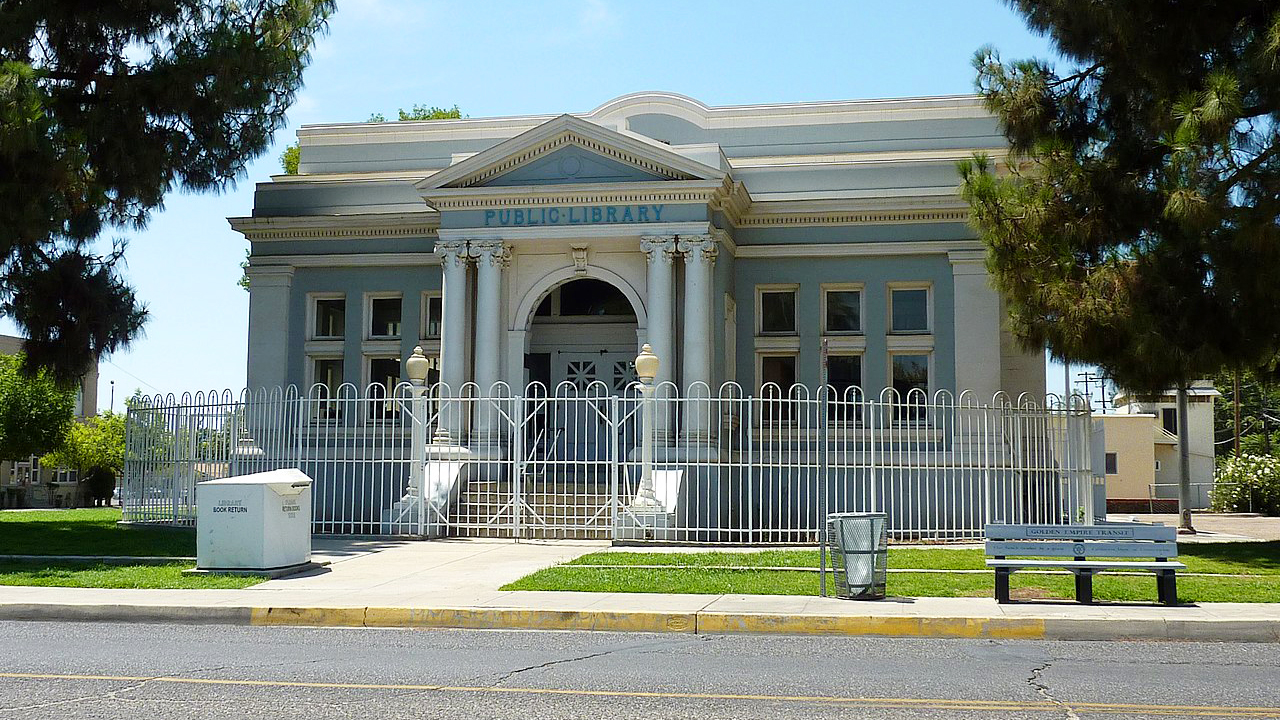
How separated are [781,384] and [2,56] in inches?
675

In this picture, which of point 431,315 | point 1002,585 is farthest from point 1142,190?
point 431,315

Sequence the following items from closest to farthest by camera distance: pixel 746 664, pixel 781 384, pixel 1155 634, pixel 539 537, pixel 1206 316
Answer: pixel 746 664
pixel 1155 634
pixel 1206 316
pixel 539 537
pixel 781 384

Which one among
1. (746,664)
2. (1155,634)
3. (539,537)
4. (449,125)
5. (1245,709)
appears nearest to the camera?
(1245,709)

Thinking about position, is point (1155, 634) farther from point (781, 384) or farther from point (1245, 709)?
point (781, 384)

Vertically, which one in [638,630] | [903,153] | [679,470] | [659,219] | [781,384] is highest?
[903,153]

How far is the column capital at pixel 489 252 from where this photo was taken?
Result: 25.8 meters

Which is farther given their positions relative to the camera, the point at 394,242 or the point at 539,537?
the point at 394,242

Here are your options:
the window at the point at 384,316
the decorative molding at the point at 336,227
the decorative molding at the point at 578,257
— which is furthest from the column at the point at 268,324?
the decorative molding at the point at 578,257

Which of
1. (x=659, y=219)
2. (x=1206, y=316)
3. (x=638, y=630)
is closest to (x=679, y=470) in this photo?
(x=659, y=219)

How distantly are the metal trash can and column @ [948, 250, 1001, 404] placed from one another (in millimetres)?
14450

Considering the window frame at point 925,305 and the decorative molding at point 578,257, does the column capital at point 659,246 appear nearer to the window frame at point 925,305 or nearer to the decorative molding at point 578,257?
the decorative molding at point 578,257

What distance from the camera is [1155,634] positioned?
11398 millimetres

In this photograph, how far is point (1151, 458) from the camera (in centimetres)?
5141

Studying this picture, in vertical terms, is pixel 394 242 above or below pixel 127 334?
above
